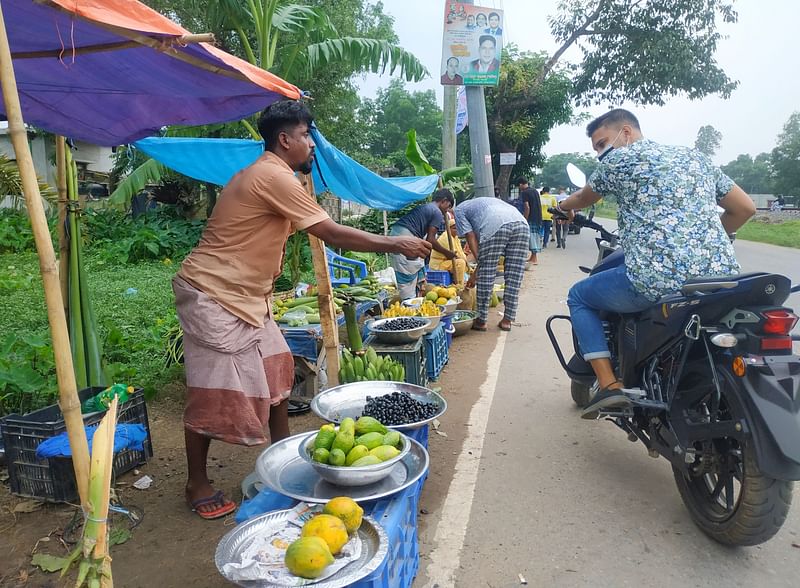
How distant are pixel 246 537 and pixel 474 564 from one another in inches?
44.0

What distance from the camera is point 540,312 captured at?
8453 millimetres

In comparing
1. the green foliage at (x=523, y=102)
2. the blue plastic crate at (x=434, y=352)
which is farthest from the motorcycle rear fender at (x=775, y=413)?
the green foliage at (x=523, y=102)

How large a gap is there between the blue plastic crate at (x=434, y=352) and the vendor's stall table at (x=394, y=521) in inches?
108

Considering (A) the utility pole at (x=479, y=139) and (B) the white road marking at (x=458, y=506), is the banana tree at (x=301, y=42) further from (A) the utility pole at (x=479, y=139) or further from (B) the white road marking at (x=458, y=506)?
(B) the white road marking at (x=458, y=506)

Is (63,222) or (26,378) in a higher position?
(63,222)

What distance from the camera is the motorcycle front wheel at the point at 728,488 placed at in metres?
2.41

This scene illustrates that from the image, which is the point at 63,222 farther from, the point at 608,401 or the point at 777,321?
the point at 777,321

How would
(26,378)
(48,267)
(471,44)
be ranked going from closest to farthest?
(48,267) → (26,378) → (471,44)

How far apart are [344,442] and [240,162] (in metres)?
4.10

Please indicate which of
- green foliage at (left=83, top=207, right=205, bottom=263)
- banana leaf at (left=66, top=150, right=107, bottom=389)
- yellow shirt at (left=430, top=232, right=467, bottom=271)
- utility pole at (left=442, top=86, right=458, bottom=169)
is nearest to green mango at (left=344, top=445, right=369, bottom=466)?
banana leaf at (left=66, top=150, right=107, bottom=389)

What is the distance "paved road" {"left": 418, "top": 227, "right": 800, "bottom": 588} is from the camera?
252 cm

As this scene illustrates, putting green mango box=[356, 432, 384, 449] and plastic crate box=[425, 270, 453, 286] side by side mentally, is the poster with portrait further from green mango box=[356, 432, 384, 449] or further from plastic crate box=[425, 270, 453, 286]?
green mango box=[356, 432, 384, 449]

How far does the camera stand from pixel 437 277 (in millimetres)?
8289

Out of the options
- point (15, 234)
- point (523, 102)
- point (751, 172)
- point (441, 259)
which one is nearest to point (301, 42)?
point (441, 259)
